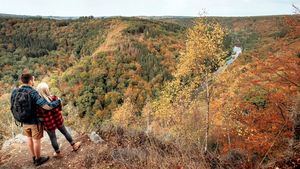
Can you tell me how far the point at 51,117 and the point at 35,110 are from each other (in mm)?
397

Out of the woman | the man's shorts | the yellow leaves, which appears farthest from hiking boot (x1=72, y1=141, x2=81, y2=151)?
the yellow leaves

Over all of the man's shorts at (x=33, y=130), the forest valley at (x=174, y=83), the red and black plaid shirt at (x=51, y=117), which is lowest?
the forest valley at (x=174, y=83)

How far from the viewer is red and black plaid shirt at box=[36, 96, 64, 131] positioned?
720cm

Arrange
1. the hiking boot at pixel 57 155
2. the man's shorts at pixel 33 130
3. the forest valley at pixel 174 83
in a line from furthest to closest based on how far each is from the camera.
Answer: the forest valley at pixel 174 83, the hiking boot at pixel 57 155, the man's shorts at pixel 33 130

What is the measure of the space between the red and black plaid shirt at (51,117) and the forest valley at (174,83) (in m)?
1.67

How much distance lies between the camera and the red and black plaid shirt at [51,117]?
7203 mm

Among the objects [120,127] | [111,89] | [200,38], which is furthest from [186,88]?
[111,89]

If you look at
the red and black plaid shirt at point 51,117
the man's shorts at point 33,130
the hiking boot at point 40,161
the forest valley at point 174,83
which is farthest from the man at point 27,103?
the forest valley at point 174,83

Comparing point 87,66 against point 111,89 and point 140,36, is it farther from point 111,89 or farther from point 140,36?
point 140,36

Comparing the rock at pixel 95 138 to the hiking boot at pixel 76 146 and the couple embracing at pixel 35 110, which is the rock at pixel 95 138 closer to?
the hiking boot at pixel 76 146

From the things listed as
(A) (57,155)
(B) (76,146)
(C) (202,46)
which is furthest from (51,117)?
(C) (202,46)

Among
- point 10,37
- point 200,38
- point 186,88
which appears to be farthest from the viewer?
point 10,37

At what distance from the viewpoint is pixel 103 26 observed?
14662 centimetres

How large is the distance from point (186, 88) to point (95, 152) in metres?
11.5
